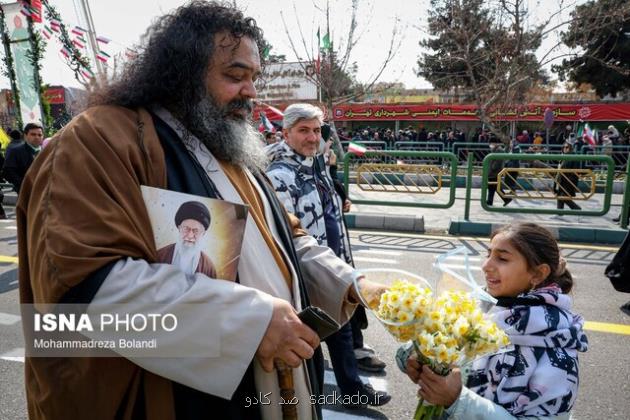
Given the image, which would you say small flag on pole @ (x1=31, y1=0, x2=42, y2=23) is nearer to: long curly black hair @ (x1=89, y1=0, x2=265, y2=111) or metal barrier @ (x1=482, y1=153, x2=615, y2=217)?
metal barrier @ (x1=482, y1=153, x2=615, y2=217)

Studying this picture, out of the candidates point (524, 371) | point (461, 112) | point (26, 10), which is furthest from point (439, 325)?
point (461, 112)

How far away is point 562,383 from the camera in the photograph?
1.53 metres

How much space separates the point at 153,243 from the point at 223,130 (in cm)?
50

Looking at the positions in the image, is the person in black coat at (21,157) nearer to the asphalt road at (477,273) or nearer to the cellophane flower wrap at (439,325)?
the asphalt road at (477,273)

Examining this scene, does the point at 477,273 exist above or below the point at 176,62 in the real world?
below

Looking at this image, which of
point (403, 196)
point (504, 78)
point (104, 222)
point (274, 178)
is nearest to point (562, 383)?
point (104, 222)

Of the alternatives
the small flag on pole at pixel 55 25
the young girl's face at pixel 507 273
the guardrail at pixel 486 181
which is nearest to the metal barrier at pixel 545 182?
the guardrail at pixel 486 181

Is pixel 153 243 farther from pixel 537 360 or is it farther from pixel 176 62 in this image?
pixel 537 360

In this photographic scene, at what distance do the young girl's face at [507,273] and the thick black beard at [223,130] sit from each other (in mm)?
992

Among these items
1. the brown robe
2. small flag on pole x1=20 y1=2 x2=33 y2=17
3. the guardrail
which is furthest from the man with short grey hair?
small flag on pole x1=20 y1=2 x2=33 y2=17

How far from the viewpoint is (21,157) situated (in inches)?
276

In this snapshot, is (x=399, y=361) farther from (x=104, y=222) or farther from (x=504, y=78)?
(x=504, y=78)

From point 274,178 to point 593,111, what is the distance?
26802mm

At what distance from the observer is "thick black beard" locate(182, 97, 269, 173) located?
1.46 meters
